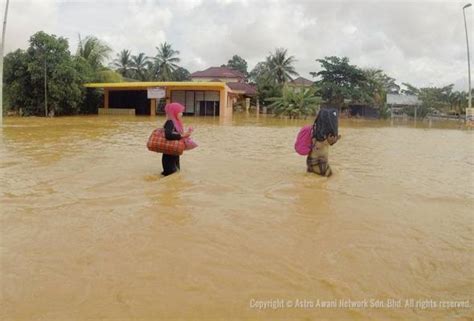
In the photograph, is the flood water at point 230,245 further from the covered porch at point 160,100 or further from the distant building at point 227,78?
the distant building at point 227,78

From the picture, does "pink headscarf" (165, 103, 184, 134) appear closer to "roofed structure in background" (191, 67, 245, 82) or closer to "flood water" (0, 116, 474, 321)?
"flood water" (0, 116, 474, 321)

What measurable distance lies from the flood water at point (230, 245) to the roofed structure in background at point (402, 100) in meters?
36.9

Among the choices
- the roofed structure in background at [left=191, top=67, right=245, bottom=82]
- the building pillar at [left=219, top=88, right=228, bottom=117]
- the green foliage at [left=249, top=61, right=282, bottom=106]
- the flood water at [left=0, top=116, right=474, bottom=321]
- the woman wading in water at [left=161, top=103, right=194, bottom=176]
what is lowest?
the flood water at [left=0, top=116, right=474, bottom=321]

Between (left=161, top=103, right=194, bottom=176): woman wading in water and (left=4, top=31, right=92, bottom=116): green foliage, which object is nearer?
(left=161, top=103, right=194, bottom=176): woman wading in water

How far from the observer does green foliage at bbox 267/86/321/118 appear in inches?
1391

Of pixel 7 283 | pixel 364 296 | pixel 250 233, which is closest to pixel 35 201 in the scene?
pixel 7 283

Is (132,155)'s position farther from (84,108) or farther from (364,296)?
(84,108)

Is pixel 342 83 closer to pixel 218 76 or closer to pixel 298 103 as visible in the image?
pixel 298 103

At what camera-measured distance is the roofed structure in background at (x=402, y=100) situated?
4210cm

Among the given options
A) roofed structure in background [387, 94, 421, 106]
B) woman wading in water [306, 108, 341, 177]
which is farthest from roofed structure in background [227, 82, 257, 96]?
A: woman wading in water [306, 108, 341, 177]

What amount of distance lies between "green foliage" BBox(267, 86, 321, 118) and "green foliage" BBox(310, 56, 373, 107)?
5.33m

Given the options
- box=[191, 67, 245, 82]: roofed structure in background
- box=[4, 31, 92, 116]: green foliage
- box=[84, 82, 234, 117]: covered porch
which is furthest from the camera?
box=[191, 67, 245, 82]: roofed structure in background

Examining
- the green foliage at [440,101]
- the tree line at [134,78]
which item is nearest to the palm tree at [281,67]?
the tree line at [134,78]

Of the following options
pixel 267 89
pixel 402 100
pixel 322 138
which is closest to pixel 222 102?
pixel 267 89
